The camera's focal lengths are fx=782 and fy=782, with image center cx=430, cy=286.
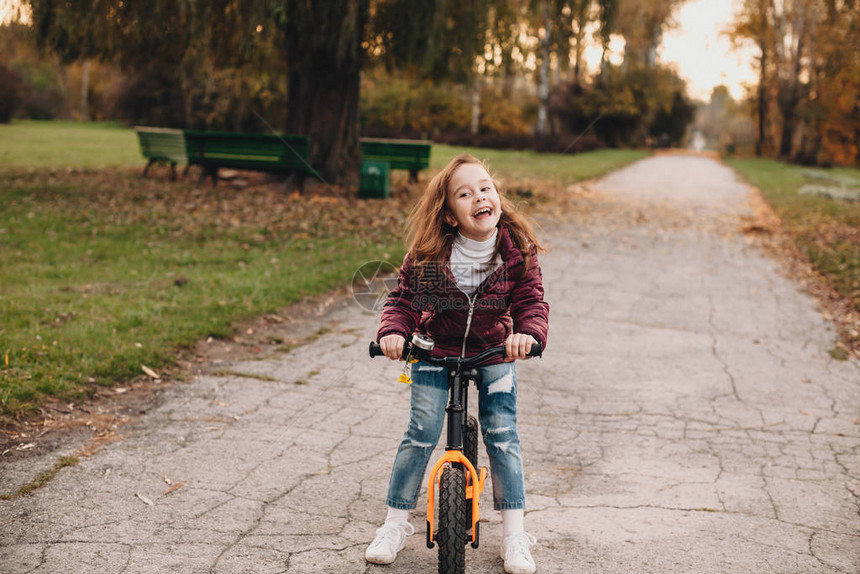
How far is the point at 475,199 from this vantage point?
9.20 feet

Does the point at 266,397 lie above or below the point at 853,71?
below

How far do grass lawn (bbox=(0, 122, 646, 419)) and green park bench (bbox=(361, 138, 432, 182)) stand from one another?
1.31m

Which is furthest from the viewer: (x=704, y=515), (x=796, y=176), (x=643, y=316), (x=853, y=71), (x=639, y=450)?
(x=853, y=71)

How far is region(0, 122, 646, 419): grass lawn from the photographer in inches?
195

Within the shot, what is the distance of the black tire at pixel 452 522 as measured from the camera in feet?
8.56

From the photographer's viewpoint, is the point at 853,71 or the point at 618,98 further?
the point at 618,98

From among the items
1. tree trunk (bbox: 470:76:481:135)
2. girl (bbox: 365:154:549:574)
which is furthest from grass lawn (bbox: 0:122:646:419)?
tree trunk (bbox: 470:76:481:135)

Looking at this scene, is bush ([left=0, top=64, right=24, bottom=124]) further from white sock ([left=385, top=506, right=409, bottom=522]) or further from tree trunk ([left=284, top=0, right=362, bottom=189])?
white sock ([left=385, top=506, right=409, bottom=522])

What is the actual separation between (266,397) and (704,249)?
7.94 m

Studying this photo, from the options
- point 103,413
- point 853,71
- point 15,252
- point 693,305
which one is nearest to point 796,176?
point 853,71

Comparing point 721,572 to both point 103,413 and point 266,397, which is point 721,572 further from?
point 103,413

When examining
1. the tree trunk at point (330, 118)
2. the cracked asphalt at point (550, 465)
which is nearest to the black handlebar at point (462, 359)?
the cracked asphalt at point (550, 465)

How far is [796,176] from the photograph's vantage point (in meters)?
26.9

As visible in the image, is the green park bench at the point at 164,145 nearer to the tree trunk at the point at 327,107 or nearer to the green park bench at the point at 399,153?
the tree trunk at the point at 327,107
